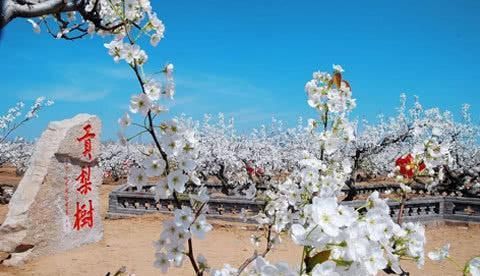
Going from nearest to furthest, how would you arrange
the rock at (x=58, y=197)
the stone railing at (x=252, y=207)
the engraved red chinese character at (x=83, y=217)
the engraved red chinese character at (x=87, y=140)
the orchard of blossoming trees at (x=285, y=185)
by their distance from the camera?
1. the orchard of blossoming trees at (x=285, y=185)
2. the rock at (x=58, y=197)
3. the engraved red chinese character at (x=83, y=217)
4. the engraved red chinese character at (x=87, y=140)
5. the stone railing at (x=252, y=207)

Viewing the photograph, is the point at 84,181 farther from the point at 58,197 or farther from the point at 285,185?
the point at 285,185

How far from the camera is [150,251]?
340 inches

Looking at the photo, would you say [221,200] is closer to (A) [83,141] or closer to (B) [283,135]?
(A) [83,141]

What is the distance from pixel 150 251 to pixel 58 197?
197 centimetres

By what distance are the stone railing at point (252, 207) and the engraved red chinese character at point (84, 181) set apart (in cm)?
272

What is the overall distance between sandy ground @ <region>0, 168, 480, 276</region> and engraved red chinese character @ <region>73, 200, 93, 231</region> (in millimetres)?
442

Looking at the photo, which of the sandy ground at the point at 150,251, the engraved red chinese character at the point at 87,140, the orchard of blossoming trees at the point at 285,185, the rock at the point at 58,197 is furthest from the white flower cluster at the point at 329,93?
the engraved red chinese character at the point at 87,140

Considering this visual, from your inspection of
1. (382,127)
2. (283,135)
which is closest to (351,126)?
(382,127)

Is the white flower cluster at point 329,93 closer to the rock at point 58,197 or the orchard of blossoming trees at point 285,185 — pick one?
the orchard of blossoming trees at point 285,185

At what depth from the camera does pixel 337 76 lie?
115 inches

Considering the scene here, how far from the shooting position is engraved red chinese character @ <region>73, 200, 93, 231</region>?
8711mm

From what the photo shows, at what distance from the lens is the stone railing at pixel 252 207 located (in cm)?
1139

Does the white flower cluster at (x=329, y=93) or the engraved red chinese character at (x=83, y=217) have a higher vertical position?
the white flower cluster at (x=329, y=93)

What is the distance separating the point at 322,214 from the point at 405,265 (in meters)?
7.16
